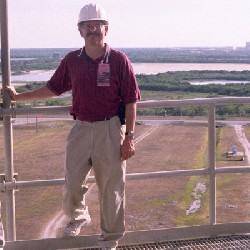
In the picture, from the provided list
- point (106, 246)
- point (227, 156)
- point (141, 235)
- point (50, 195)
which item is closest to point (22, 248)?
point (106, 246)

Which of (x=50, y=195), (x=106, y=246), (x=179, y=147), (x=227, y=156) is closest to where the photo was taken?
(x=106, y=246)

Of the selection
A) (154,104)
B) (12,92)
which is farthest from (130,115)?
(12,92)

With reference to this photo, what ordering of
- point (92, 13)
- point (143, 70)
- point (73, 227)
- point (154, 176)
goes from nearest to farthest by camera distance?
point (92, 13) < point (73, 227) < point (154, 176) < point (143, 70)

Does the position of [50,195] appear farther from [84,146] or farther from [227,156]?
[84,146]

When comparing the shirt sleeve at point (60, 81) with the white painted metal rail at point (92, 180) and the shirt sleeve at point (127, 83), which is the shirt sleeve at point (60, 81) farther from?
the shirt sleeve at point (127, 83)

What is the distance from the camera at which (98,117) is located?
337 cm

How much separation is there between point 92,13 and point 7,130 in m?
0.98

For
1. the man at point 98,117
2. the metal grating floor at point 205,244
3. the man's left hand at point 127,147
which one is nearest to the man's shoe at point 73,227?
the man at point 98,117

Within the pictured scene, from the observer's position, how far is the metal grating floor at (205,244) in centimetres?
383

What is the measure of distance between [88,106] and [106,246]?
940 millimetres

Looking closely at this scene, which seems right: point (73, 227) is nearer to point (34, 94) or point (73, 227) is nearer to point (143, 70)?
point (34, 94)

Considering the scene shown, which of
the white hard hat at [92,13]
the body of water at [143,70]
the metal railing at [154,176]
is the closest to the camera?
the white hard hat at [92,13]

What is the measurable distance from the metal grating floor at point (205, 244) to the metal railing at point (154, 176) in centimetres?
4

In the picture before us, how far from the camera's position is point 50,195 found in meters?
17.1
